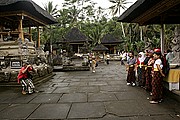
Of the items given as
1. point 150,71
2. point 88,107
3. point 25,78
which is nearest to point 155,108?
point 88,107

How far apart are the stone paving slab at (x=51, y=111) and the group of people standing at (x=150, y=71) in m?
2.45

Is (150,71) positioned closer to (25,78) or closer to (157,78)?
(157,78)

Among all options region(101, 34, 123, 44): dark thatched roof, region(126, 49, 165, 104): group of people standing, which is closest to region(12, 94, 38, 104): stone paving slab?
region(126, 49, 165, 104): group of people standing

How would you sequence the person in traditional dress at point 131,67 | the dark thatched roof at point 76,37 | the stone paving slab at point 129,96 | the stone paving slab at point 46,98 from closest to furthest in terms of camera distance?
the stone paving slab at point 46,98 → the stone paving slab at point 129,96 → the person in traditional dress at point 131,67 → the dark thatched roof at point 76,37

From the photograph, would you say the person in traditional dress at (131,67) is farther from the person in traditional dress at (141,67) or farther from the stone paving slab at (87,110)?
the stone paving slab at (87,110)

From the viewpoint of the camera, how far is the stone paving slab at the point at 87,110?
454cm

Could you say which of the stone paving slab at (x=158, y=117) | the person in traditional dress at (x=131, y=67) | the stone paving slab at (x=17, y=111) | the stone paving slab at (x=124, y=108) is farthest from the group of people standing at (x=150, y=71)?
the stone paving slab at (x=17, y=111)

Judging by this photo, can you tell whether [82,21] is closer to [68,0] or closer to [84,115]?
[68,0]

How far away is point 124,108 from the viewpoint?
5043mm

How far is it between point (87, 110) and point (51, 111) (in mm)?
895

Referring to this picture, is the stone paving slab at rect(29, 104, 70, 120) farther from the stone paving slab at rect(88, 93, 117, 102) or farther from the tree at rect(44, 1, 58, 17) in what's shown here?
the tree at rect(44, 1, 58, 17)

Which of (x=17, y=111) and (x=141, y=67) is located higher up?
(x=141, y=67)

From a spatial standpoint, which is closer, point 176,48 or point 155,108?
point 155,108

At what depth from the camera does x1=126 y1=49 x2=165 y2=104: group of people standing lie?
5.48m
